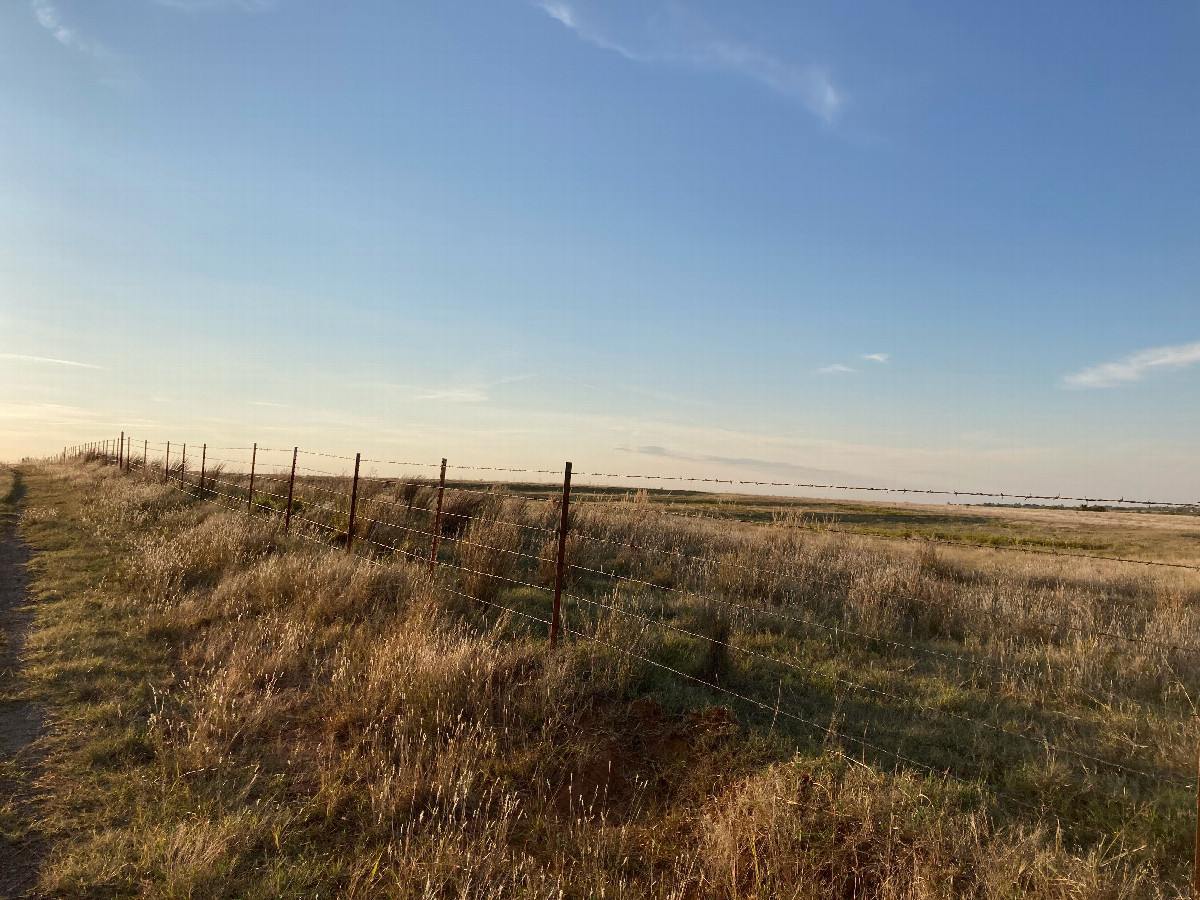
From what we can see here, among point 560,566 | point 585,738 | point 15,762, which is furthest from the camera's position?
point 560,566

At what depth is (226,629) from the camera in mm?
7512

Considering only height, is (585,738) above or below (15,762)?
above

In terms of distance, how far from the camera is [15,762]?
15.9 feet

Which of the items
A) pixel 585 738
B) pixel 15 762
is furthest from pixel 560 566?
pixel 15 762

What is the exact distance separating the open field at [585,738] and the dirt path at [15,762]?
12 cm

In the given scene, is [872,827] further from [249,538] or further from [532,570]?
[249,538]

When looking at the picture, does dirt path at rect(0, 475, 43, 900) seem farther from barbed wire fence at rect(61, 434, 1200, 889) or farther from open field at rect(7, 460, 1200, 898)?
barbed wire fence at rect(61, 434, 1200, 889)

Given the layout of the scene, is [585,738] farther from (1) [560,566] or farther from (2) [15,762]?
(2) [15,762]

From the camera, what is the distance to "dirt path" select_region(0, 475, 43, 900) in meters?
3.74

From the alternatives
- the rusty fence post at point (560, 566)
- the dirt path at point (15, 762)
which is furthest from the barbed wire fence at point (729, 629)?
the dirt path at point (15, 762)

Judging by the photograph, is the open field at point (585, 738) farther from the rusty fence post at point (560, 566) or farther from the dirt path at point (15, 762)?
the rusty fence post at point (560, 566)

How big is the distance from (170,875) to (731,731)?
3.82 meters

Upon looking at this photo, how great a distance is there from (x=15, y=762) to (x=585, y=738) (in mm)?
4140

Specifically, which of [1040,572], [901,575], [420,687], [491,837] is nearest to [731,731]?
[491,837]
